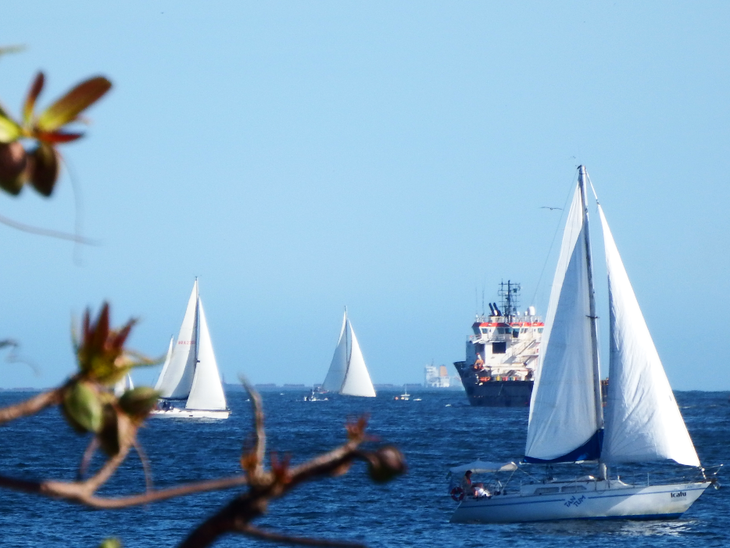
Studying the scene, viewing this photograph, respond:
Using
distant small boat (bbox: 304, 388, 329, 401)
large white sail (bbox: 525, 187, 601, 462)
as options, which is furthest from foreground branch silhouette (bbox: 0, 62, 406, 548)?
distant small boat (bbox: 304, 388, 329, 401)

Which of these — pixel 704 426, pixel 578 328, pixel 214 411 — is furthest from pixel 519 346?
pixel 578 328

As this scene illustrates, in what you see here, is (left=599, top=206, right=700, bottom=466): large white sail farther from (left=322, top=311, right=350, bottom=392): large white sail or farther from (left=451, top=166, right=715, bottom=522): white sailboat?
(left=322, top=311, right=350, bottom=392): large white sail

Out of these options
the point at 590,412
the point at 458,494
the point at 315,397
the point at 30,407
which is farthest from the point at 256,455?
the point at 315,397

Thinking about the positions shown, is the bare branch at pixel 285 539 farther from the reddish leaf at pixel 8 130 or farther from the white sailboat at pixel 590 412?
the white sailboat at pixel 590 412

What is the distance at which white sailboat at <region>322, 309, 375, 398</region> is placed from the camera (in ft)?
284

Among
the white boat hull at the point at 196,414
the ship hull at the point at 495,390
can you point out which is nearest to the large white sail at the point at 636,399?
the white boat hull at the point at 196,414

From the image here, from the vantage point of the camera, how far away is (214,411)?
52469 millimetres

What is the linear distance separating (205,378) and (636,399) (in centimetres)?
3403

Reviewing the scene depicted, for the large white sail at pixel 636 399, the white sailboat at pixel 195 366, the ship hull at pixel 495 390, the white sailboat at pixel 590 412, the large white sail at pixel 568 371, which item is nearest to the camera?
the large white sail at pixel 636 399

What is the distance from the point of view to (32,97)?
2.85ft

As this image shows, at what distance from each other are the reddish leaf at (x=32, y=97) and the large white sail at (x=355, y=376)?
279ft

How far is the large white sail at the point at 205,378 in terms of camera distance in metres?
49.8

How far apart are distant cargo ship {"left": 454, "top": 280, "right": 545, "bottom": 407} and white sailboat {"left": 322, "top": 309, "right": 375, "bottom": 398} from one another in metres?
8.29

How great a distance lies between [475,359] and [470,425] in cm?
2040
